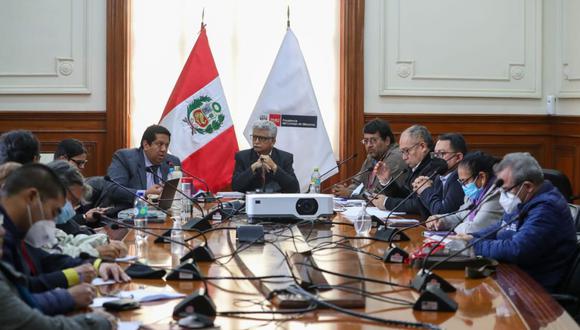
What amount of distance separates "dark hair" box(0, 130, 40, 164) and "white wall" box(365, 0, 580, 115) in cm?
370

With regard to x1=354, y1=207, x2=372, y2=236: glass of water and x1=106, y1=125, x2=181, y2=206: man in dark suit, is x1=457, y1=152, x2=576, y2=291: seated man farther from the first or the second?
x1=106, y1=125, x2=181, y2=206: man in dark suit

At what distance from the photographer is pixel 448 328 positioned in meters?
2.16

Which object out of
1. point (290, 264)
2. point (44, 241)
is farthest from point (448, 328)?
point (44, 241)

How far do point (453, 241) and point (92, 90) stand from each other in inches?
172

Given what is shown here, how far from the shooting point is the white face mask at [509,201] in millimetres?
3449

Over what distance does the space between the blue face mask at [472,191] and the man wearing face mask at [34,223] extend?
7.29ft

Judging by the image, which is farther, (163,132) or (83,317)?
(163,132)

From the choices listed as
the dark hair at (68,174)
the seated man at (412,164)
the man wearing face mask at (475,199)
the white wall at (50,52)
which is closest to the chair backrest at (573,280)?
the man wearing face mask at (475,199)

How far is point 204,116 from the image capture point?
22.3ft

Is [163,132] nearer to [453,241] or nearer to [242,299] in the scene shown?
[453,241]

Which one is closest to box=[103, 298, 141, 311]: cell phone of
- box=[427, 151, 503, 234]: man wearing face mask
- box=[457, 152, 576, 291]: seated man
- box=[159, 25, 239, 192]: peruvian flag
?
box=[457, 152, 576, 291]: seated man

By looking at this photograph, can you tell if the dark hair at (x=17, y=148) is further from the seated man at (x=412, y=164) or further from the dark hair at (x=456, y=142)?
the dark hair at (x=456, y=142)

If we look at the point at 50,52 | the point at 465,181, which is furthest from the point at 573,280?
the point at 50,52

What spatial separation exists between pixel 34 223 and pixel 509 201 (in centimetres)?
201
